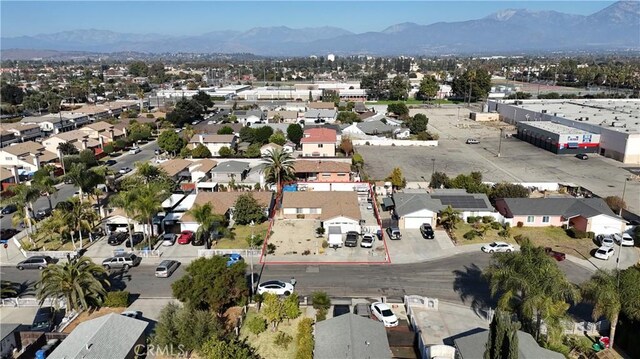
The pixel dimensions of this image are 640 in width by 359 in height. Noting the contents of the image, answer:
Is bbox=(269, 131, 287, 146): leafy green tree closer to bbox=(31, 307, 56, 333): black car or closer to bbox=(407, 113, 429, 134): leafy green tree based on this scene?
bbox=(407, 113, 429, 134): leafy green tree

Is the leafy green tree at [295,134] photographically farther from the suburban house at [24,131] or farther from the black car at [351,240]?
the suburban house at [24,131]

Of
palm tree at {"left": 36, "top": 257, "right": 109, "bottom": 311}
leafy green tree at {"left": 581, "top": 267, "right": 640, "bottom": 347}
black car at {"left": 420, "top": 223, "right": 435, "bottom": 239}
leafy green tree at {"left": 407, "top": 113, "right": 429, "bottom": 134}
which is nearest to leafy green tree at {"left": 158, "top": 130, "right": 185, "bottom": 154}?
palm tree at {"left": 36, "top": 257, "right": 109, "bottom": 311}

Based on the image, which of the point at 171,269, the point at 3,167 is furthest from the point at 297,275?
the point at 3,167

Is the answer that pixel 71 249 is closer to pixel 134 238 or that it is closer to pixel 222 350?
pixel 134 238

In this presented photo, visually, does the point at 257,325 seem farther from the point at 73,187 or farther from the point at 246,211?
the point at 73,187

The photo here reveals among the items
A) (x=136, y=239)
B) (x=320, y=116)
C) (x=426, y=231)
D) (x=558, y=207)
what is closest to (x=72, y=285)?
(x=136, y=239)

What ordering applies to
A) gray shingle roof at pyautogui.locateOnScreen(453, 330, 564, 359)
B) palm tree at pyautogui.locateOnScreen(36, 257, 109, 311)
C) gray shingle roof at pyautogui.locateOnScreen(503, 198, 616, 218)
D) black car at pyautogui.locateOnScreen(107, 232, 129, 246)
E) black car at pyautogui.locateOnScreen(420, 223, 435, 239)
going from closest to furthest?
gray shingle roof at pyautogui.locateOnScreen(453, 330, 564, 359) < palm tree at pyautogui.locateOnScreen(36, 257, 109, 311) < black car at pyautogui.locateOnScreen(107, 232, 129, 246) < black car at pyautogui.locateOnScreen(420, 223, 435, 239) < gray shingle roof at pyautogui.locateOnScreen(503, 198, 616, 218)
